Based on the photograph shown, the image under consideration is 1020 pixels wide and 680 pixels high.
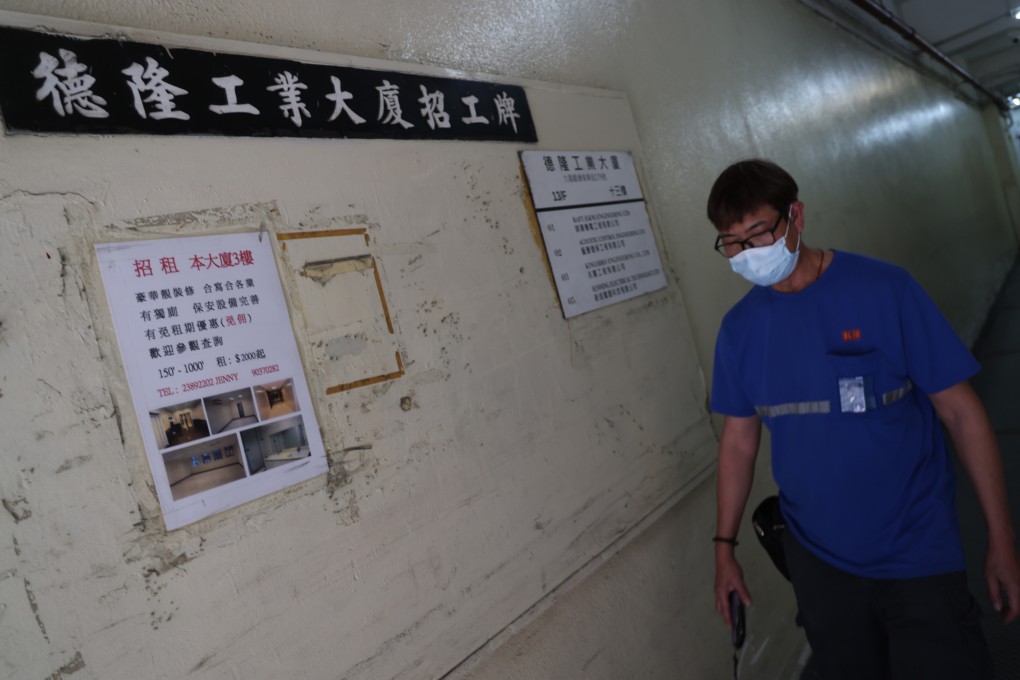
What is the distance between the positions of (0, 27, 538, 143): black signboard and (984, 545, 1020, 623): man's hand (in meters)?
1.38

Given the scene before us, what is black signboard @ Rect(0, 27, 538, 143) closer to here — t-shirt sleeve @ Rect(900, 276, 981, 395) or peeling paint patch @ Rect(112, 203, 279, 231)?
peeling paint patch @ Rect(112, 203, 279, 231)

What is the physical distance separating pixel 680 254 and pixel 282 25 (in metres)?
1.35

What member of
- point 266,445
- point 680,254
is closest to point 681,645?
point 680,254

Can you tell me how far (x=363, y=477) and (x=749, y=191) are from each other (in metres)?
1.01

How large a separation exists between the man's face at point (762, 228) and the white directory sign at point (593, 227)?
0.37 meters

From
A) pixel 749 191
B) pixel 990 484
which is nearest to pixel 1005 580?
pixel 990 484

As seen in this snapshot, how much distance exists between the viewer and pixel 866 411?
4.66 ft

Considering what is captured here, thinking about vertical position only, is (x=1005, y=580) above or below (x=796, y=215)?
below

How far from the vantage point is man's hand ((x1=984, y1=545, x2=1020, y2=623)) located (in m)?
1.33

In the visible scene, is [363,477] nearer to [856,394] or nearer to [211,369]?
[211,369]

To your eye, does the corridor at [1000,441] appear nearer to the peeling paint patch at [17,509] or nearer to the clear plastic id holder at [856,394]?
the clear plastic id holder at [856,394]

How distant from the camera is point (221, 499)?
982 mm

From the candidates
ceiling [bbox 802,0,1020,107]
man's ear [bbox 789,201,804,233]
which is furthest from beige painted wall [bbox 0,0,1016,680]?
ceiling [bbox 802,0,1020,107]

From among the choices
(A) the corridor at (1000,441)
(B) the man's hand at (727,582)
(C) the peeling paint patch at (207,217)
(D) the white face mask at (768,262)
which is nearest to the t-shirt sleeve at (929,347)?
(D) the white face mask at (768,262)
